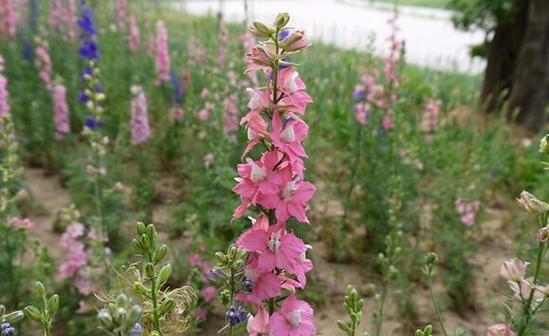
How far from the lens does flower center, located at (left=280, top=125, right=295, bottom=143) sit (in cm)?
117

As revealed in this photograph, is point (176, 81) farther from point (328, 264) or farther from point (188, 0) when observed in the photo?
point (188, 0)

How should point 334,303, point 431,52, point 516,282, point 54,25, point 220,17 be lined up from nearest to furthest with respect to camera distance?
1. point 516,282
2. point 334,303
3. point 220,17
4. point 54,25
5. point 431,52

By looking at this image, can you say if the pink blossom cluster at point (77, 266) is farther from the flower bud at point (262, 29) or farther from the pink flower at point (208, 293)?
the flower bud at point (262, 29)

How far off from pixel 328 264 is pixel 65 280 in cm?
164

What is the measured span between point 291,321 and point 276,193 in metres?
0.27

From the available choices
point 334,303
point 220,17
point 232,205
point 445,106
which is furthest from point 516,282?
point 445,106

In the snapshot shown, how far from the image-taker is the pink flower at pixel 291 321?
1195 millimetres

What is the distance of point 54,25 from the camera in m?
6.32

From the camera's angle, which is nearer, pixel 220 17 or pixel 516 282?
pixel 516 282

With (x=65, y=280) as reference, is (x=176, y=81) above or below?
above

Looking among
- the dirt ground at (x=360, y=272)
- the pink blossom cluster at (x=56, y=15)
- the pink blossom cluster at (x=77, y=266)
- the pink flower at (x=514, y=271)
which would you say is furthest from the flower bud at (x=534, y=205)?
the pink blossom cluster at (x=56, y=15)

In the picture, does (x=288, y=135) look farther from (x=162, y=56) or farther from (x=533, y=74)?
(x=533, y=74)

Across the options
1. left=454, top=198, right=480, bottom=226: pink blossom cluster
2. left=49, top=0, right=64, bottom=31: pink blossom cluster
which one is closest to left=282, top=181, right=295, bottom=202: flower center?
left=454, top=198, right=480, bottom=226: pink blossom cluster

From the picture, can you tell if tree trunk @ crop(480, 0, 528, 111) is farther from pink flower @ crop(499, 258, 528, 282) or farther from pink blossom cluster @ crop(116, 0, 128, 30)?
pink flower @ crop(499, 258, 528, 282)
